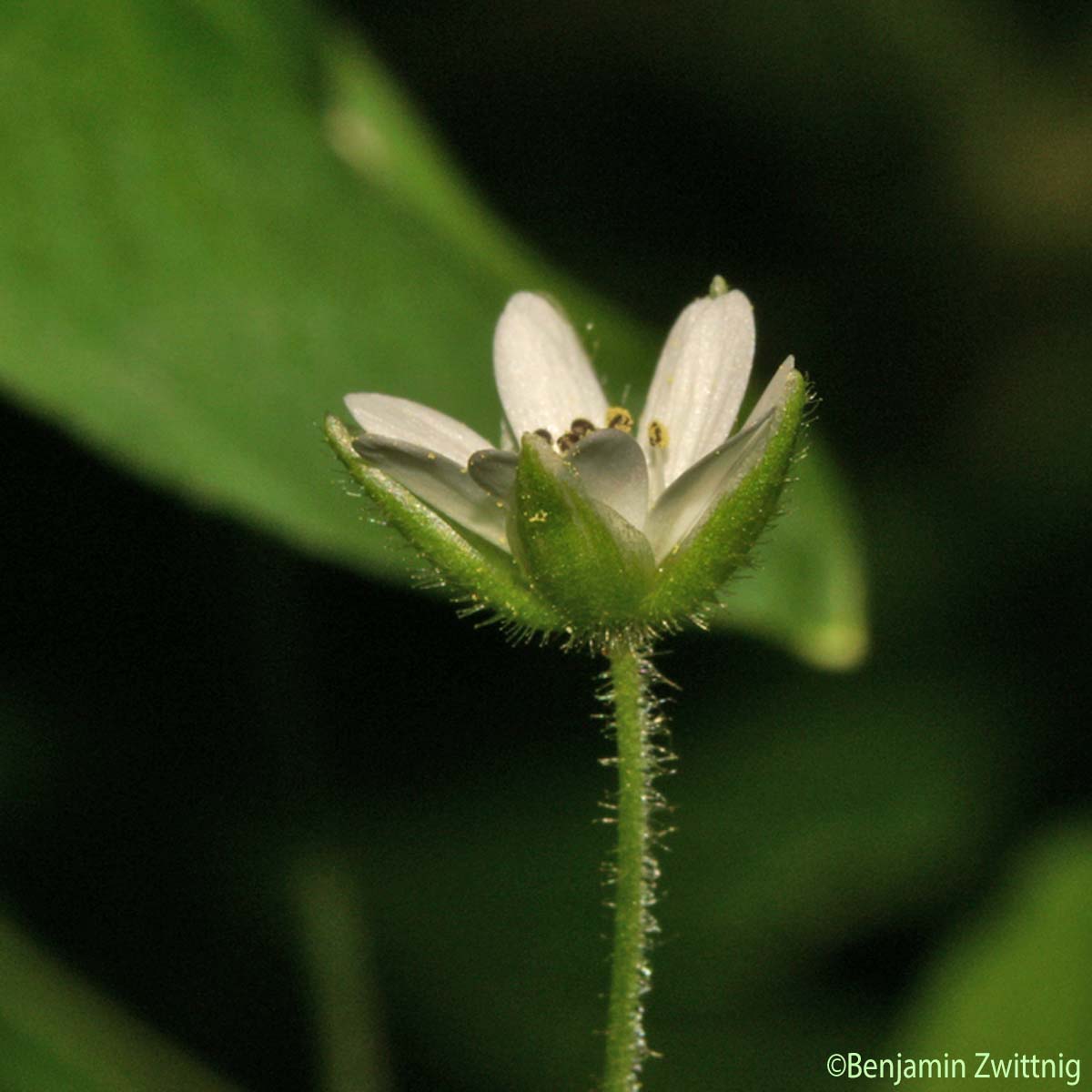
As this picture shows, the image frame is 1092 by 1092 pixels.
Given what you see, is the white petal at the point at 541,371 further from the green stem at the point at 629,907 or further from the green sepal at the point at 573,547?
the green stem at the point at 629,907

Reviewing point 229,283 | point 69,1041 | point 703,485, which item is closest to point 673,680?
point 69,1041

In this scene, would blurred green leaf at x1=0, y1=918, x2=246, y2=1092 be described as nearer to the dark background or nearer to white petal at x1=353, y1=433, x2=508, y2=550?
the dark background

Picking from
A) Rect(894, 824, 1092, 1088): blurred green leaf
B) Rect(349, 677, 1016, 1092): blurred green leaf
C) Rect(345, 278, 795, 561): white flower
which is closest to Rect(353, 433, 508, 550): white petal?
Rect(345, 278, 795, 561): white flower

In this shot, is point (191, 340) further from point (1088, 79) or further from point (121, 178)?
point (1088, 79)

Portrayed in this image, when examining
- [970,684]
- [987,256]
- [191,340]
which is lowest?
[191,340]

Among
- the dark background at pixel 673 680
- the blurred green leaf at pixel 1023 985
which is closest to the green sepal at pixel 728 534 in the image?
the blurred green leaf at pixel 1023 985

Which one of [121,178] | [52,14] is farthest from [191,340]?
[52,14]
